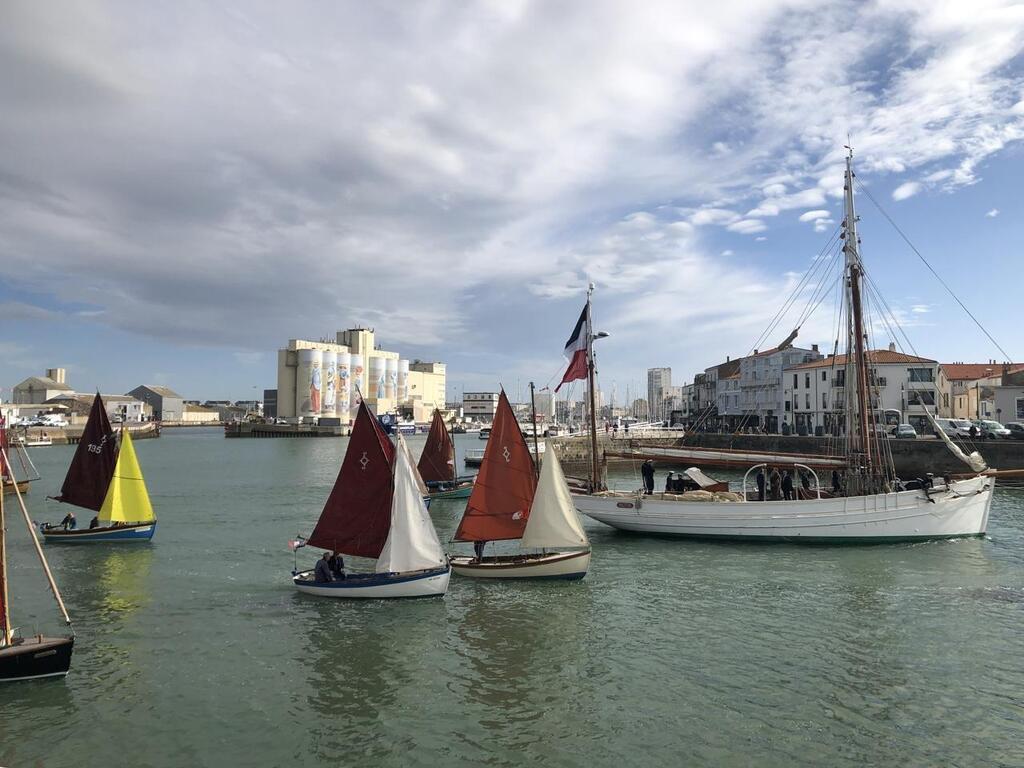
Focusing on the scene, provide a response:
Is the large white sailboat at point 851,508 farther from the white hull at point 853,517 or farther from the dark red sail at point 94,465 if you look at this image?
the dark red sail at point 94,465

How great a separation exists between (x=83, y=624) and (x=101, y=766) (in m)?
9.38

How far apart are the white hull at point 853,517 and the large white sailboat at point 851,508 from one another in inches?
1.7

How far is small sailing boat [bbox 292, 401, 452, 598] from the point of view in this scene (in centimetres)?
2077

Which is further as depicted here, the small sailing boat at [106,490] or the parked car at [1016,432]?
the parked car at [1016,432]

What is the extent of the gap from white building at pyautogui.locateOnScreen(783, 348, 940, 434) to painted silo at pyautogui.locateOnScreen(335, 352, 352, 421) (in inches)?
5433

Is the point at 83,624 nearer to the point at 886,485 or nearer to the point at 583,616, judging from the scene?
the point at 583,616

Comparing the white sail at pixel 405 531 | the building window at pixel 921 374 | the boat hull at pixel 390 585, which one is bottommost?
the boat hull at pixel 390 585

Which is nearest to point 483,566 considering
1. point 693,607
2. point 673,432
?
point 693,607

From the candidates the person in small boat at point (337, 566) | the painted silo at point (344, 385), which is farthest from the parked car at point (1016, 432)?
the painted silo at point (344, 385)

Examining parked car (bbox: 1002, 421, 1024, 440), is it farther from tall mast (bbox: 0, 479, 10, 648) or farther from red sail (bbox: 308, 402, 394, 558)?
tall mast (bbox: 0, 479, 10, 648)

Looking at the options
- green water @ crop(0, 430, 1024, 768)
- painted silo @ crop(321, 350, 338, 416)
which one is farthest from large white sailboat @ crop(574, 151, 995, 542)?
painted silo @ crop(321, 350, 338, 416)

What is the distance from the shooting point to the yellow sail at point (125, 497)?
31309 mm

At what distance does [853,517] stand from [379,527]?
21.3 m

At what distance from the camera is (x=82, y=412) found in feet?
621
